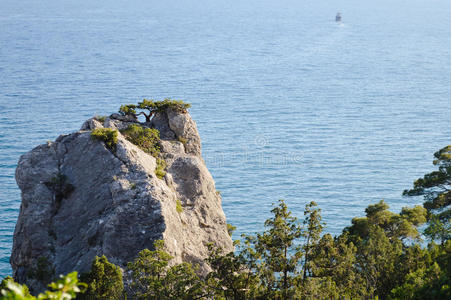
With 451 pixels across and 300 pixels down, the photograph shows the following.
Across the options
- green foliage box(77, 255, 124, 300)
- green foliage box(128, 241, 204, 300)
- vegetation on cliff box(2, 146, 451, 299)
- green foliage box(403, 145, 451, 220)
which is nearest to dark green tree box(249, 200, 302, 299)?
vegetation on cliff box(2, 146, 451, 299)

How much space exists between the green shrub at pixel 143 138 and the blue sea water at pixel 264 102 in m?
23.9

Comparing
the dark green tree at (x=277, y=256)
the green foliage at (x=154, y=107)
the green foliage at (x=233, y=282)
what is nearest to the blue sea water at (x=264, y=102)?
the green foliage at (x=154, y=107)

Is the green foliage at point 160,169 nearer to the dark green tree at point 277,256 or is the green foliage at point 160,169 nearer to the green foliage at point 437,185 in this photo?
the dark green tree at point 277,256

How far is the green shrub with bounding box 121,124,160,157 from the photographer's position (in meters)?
35.1

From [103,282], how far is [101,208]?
6.04 metres

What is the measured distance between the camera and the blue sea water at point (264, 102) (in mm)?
71312

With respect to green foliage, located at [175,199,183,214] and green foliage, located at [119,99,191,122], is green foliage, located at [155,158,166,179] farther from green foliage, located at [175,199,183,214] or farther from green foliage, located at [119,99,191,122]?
green foliage, located at [119,99,191,122]

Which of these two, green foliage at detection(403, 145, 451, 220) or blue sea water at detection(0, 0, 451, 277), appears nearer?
green foliage at detection(403, 145, 451, 220)

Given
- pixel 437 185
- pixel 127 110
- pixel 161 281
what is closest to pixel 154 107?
pixel 127 110

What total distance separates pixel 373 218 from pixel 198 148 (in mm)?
14082

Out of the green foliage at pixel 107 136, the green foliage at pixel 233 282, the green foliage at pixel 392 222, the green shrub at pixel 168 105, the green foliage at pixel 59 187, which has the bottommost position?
the green foliage at pixel 233 282

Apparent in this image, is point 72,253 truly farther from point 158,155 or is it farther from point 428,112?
point 428,112

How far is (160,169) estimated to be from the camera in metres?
33.2

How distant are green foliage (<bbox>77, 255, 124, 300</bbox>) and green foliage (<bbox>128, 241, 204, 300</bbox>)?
2.60 ft
